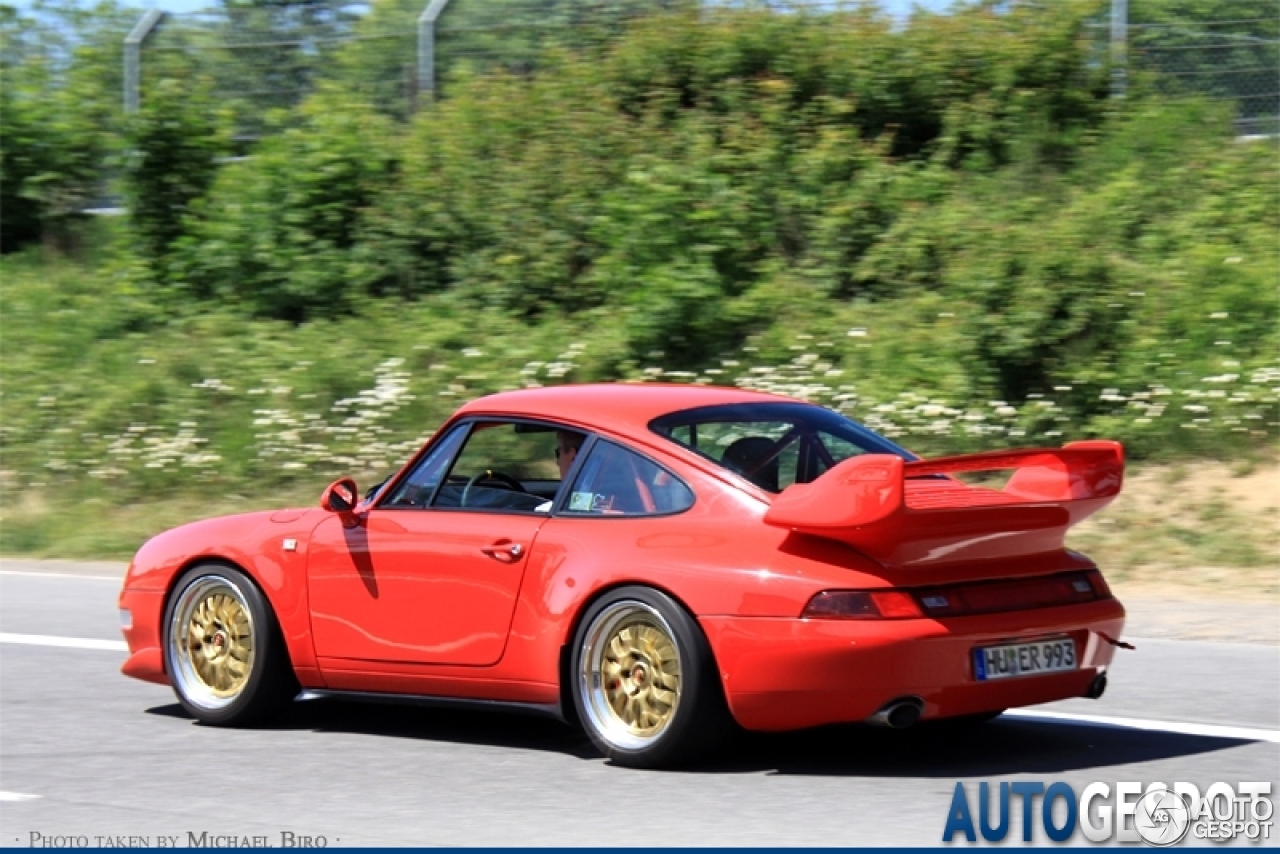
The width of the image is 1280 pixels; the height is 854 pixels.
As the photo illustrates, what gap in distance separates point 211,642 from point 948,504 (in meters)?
3.33

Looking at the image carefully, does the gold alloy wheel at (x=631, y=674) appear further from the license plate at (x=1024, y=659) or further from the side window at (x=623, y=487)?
the license plate at (x=1024, y=659)

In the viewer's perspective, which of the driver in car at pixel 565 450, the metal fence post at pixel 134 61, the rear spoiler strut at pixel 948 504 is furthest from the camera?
the metal fence post at pixel 134 61

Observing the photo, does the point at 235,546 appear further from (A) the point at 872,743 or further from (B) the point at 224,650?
(A) the point at 872,743

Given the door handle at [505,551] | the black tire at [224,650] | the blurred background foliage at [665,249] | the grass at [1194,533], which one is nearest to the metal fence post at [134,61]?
the blurred background foliage at [665,249]

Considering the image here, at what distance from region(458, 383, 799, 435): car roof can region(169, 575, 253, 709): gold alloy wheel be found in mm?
1361

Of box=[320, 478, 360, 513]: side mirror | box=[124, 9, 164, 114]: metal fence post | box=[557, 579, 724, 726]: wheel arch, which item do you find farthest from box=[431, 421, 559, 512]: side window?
box=[124, 9, 164, 114]: metal fence post

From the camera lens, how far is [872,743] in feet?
24.7

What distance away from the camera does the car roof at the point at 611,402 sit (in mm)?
7441

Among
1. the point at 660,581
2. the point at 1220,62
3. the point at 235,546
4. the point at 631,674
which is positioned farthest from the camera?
the point at 1220,62

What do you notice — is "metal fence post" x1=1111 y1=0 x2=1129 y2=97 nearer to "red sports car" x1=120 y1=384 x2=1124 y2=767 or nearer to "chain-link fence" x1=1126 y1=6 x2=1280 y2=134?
"chain-link fence" x1=1126 y1=6 x2=1280 y2=134

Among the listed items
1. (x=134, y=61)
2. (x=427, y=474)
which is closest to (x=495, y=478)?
(x=427, y=474)

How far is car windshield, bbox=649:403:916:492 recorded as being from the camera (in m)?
7.18

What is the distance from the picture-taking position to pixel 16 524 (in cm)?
1748

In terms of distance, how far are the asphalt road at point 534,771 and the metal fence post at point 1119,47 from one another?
11.5m
